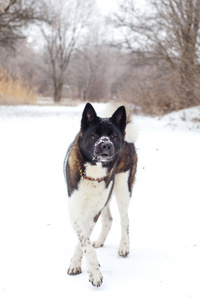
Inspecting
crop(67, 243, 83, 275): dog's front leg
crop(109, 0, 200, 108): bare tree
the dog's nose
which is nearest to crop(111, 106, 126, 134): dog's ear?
the dog's nose

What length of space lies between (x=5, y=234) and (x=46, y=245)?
19.8 inches

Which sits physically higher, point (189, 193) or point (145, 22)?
point (145, 22)

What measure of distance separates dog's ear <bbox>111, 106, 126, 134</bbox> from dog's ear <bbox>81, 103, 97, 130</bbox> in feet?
0.65

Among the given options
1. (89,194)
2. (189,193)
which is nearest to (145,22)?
(189,193)

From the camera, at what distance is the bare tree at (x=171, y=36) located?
1009cm

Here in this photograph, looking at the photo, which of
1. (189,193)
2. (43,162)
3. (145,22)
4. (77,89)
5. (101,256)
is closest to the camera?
(101,256)

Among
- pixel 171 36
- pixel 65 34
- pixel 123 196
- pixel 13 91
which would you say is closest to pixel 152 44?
pixel 171 36

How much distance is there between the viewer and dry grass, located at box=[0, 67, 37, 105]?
16.7 metres

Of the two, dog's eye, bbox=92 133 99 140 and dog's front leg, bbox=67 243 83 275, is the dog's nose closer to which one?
dog's eye, bbox=92 133 99 140

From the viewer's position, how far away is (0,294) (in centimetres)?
220

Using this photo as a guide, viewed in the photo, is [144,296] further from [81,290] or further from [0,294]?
[0,294]

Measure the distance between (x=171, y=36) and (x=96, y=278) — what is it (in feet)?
34.4

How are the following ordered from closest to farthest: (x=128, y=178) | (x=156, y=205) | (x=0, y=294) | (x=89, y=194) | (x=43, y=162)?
1. (x=0, y=294)
2. (x=89, y=194)
3. (x=128, y=178)
4. (x=156, y=205)
5. (x=43, y=162)

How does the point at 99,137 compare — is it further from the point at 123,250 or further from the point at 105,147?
the point at 123,250
